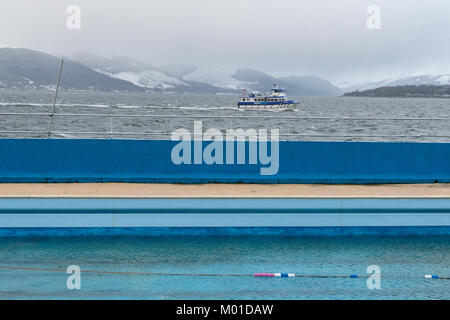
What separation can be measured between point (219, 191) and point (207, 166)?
41.8 inches

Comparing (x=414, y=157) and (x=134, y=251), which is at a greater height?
(x=414, y=157)

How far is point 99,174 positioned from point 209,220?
10.1 feet

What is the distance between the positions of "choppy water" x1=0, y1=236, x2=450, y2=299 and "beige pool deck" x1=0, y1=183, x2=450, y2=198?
827 millimetres

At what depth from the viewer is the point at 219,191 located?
11578 millimetres

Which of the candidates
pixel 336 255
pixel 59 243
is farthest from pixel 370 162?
pixel 59 243

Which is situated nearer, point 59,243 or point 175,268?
point 175,268

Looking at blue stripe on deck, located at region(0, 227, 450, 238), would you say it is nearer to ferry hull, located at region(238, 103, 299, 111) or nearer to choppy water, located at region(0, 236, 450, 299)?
choppy water, located at region(0, 236, 450, 299)

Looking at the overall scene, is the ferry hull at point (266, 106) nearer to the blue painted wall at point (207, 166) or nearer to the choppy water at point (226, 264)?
the blue painted wall at point (207, 166)

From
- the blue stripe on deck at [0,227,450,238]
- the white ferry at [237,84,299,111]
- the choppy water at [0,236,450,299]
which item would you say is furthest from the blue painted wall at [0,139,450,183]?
the white ferry at [237,84,299,111]

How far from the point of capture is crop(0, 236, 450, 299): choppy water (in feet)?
25.8

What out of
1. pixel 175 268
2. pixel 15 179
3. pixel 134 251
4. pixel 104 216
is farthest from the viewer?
pixel 15 179

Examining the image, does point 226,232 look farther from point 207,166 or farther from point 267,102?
point 267,102

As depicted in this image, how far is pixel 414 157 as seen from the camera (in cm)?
1294

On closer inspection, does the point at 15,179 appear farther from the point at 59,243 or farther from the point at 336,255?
the point at 336,255
